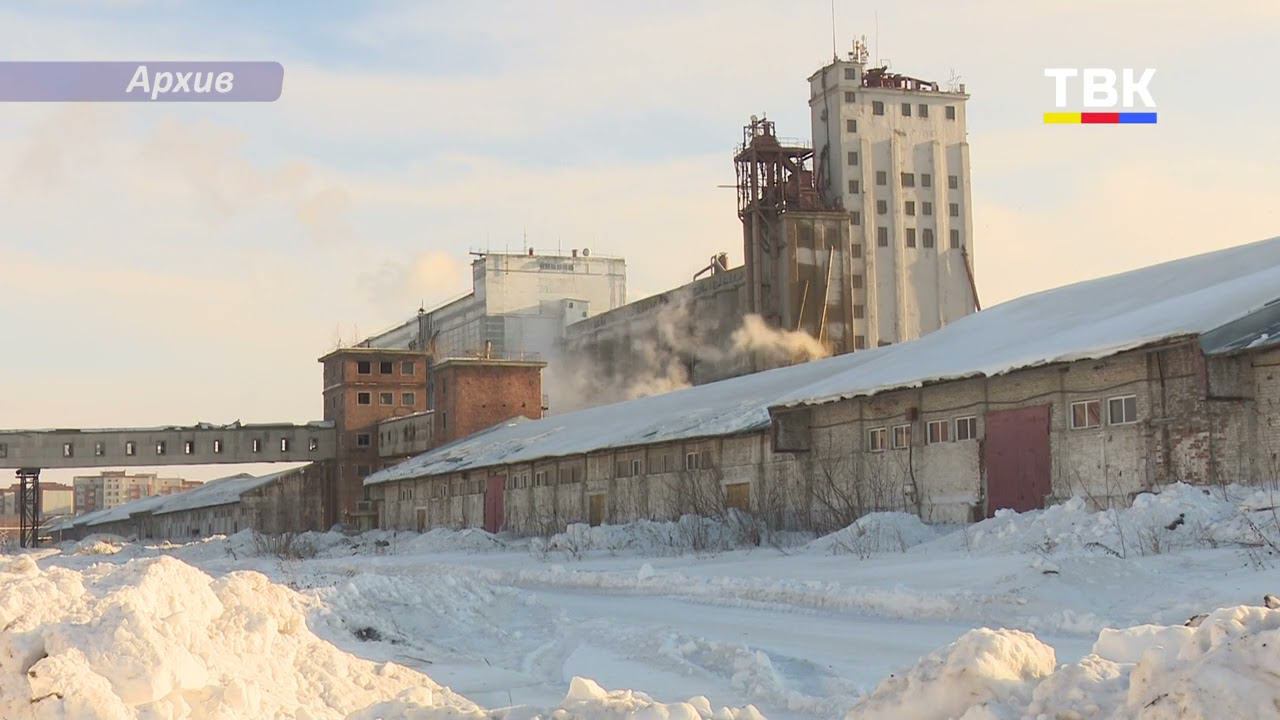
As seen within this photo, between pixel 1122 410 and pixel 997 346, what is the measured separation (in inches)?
195

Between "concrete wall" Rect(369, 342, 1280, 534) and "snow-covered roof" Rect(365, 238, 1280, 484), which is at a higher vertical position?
"snow-covered roof" Rect(365, 238, 1280, 484)

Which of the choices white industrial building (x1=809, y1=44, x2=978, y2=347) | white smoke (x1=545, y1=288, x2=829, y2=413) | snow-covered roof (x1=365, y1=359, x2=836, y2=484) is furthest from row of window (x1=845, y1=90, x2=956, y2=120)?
snow-covered roof (x1=365, y1=359, x2=836, y2=484)

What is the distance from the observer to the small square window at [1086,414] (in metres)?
22.8

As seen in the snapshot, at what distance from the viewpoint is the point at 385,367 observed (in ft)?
220

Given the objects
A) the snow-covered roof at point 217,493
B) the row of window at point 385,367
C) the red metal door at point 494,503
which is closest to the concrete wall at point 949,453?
the red metal door at point 494,503

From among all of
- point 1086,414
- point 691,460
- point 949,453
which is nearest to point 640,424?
point 691,460

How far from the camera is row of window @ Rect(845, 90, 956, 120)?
74875 millimetres

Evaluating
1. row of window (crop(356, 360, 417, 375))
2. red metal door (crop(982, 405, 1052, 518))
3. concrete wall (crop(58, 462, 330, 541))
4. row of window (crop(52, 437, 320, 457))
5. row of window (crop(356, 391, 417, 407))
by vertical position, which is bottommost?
concrete wall (crop(58, 462, 330, 541))

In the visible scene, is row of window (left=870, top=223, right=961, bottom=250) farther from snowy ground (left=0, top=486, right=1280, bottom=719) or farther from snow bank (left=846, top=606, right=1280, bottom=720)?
snow bank (left=846, top=606, right=1280, bottom=720)

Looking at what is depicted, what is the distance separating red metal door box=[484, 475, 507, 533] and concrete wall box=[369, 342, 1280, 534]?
11.1ft

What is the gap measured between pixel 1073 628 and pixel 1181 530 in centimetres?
539

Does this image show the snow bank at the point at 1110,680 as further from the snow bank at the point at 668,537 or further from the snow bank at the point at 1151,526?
the snow bank at the point at 668,537

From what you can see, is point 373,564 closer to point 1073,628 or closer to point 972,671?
point 1073,628

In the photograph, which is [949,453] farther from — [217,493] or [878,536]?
[217,493]
